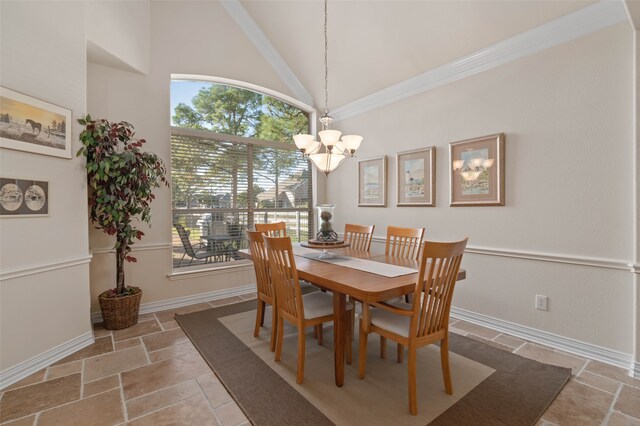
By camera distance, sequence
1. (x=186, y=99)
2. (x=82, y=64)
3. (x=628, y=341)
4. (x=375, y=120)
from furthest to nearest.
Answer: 1. (x=375, y=120)
2. (x=186, y=99)
3. (x=82, y=64)
4. (x=628, y=341)

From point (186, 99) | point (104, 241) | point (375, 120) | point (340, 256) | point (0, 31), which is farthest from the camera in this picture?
point (375, 120)

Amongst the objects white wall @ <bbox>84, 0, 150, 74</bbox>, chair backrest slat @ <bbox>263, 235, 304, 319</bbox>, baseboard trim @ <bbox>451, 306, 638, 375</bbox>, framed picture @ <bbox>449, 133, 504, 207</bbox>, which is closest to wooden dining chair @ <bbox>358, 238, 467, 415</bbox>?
chair backrest slat @ <bbox>263, 235, 304, 319</bbox>

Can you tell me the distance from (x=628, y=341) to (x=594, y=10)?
106 inches

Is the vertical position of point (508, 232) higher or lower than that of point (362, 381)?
higher

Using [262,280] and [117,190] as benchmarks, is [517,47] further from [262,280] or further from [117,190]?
[117,190]

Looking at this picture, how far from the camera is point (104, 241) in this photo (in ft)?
10.7

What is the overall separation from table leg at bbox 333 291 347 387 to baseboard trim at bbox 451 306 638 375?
1945 millimetres

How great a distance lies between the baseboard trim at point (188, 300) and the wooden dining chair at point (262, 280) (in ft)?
4.59

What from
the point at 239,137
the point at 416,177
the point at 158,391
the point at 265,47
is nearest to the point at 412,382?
the point at 158,391

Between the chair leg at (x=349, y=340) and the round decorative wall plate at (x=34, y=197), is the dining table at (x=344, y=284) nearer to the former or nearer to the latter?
the chair leg at (x=349, y=340)

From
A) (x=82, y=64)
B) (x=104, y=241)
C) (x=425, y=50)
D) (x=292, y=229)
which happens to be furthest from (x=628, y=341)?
(x=82, y=64)

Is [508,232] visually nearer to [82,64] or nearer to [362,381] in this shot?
[362,381]

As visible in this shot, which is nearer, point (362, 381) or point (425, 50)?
point (362, 381)

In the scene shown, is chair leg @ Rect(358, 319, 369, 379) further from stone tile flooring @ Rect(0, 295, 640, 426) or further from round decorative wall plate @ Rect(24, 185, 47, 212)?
round decorative wall plate @ Rect(24, 185, 47, 212)
